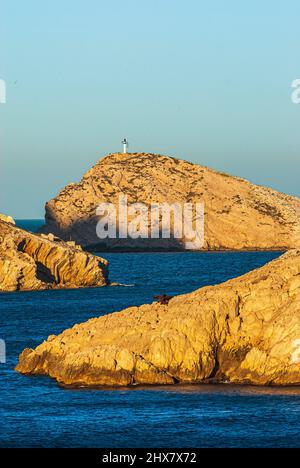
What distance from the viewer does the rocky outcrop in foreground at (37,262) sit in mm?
108812

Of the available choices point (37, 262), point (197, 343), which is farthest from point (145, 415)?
point (37, 262)

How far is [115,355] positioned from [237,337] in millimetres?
5642

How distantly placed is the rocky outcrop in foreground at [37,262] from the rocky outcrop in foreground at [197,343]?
54661 millimetres

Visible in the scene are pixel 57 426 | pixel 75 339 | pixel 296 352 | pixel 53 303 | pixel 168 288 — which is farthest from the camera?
pixel 168 288

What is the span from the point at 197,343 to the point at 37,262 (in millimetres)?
62795

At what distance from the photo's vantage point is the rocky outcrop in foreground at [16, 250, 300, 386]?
5012 centimetres

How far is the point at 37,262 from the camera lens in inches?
4419

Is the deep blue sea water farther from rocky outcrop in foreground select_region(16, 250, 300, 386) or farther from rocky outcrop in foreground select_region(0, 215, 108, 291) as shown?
rocky outcrop in foreground select_region(0, 215, 108, 291)

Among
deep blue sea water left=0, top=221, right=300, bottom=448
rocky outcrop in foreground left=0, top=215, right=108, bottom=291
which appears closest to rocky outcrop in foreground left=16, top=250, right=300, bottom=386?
deep blue sea water left=0, top=221, right=300, bottom=448

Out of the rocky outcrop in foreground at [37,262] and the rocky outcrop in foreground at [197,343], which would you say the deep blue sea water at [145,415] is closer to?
the rocky outcrop in foreground at [197,343]
